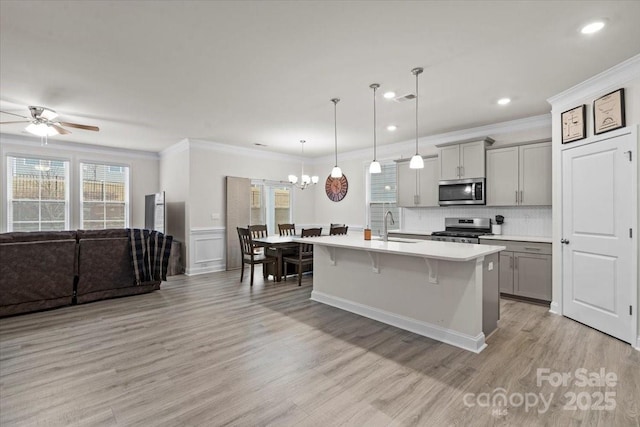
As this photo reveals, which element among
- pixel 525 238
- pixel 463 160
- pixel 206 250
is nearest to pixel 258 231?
pixel 206 250

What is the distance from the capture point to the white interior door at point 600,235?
9.74 ft

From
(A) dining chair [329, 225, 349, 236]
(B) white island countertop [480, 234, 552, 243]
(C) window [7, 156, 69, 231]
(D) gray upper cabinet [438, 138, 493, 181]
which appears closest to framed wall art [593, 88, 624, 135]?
(B) white island countertop [480, 234, 552, 243]

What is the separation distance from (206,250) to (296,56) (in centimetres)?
467

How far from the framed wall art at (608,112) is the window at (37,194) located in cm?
869

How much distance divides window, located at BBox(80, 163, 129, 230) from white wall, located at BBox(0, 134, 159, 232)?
0.33 ft

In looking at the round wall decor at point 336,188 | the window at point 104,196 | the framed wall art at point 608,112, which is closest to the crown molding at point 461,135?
the round wall decor at point 336,188

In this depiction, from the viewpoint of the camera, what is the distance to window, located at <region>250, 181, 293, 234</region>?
23.9ft

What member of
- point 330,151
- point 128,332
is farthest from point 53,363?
point 330,151

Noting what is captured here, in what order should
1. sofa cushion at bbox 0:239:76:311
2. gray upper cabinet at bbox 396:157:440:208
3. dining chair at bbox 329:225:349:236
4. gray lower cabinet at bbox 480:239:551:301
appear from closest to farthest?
sofa cushion at bbox 0:239:76:311 → gray lower cabinet at bbox 480:239:551:301 → gray upper cabinet at bbox 396:157:440:208 → dining chair at bbox 329:225:349:236

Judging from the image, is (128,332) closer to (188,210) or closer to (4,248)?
(4,248)

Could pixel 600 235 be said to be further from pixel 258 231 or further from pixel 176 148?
pixel 176 148

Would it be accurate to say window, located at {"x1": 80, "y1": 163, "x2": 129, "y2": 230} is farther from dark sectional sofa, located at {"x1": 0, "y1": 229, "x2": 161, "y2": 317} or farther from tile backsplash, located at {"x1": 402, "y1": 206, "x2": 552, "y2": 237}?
tile backsplash, located at {"x1": 402, "y1": 206, "x2": 552, "y2": 237}

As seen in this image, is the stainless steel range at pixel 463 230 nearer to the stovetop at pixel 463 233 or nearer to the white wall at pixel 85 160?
the stovetop at pixel 463 233

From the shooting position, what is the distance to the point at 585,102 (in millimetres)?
3449
